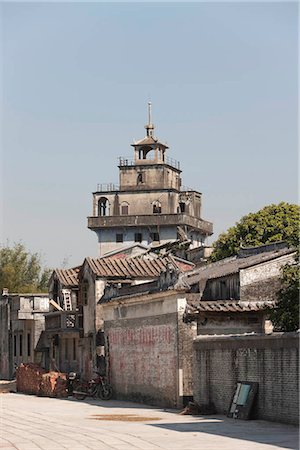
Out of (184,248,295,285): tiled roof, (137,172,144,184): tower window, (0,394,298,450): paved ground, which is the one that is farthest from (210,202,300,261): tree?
(137,172,144,184): tower window

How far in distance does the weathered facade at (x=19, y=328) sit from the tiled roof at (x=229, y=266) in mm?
17143

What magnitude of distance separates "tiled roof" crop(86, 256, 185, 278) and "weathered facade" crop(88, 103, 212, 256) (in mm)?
51679

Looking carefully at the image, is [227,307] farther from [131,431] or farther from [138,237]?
[138,237]

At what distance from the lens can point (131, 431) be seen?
2664cm

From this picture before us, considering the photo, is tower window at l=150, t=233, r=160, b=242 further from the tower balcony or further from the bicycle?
the bicycle

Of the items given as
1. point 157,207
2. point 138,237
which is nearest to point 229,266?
point 138,237

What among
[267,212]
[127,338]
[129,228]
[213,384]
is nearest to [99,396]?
[127,338]

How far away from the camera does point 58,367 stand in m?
55.4

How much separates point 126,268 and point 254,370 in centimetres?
1989

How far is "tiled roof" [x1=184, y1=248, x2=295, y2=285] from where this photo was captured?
38469 millimetres

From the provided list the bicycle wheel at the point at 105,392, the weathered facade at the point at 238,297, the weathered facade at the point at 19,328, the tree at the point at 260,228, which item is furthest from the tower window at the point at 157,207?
the weathered facade at the point at 238,297

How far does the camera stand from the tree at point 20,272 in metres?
91.3

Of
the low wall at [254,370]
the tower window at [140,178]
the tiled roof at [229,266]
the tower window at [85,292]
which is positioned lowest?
the low wall at [254,370]

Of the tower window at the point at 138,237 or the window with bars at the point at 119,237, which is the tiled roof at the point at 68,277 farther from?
the window with bars at the point at 119,237
